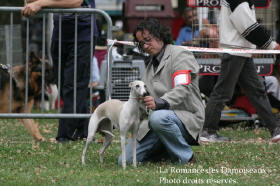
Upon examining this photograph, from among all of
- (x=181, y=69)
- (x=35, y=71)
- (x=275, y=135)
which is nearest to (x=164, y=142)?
(x=181, y=69)

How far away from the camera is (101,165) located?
199 inches

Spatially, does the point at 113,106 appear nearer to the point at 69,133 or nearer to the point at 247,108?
the point at 69,133

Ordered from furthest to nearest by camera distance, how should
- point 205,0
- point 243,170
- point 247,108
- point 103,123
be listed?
point 247,108 < point 205,0 < point 103,123 < point 243,170

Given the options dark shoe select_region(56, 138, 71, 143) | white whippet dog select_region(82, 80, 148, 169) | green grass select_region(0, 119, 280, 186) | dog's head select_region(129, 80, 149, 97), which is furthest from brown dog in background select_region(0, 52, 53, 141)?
dog's head select_region(129, 80, 149, 97)

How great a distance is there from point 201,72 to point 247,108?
1.18 m

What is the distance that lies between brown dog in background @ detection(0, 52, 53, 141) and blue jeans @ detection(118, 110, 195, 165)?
206cm

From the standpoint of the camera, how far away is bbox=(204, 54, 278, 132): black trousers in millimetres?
6730

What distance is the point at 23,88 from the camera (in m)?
7.18

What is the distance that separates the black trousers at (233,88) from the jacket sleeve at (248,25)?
307 millimetres

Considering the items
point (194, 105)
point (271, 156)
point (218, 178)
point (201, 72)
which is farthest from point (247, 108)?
point (218, 178)

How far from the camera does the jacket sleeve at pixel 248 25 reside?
6426mm

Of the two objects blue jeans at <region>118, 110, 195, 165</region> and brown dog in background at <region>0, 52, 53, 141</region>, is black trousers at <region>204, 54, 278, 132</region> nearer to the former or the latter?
blue jeans at <region>118, 110, 195, 165</region>

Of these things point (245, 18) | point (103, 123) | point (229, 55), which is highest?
point (245, 18)

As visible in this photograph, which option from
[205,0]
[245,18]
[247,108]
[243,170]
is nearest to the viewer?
[243,170]
